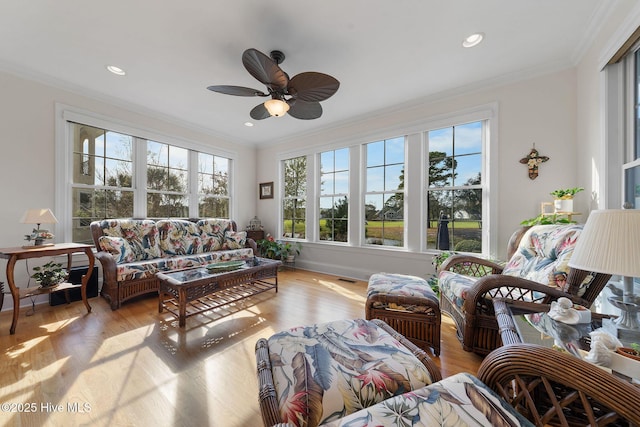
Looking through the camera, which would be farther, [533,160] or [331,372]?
[533,160]

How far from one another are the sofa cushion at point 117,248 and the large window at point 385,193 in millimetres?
3314

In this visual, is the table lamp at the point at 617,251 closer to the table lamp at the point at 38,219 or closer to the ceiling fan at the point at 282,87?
the ceiling fan at the point at 282,87

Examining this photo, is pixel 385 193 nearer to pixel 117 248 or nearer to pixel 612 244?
pixel 612 244

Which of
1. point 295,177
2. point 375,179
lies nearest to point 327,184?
point 295,177

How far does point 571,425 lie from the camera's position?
750 mm

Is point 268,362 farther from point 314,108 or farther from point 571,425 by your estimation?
point 314,108

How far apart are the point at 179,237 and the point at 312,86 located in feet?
9.96

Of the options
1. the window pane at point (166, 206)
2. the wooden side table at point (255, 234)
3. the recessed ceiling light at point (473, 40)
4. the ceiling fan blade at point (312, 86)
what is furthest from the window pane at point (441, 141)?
the window pane at point (166, 206)

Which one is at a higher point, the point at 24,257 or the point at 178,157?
the point at 178,157

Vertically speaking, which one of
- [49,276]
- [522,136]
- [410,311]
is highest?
[522,136]

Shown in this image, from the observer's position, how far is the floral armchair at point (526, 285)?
142cm

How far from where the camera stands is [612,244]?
2.80 feet

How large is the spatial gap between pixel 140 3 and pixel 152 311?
9.10 feet

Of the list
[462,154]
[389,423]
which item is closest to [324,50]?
[462,154]
